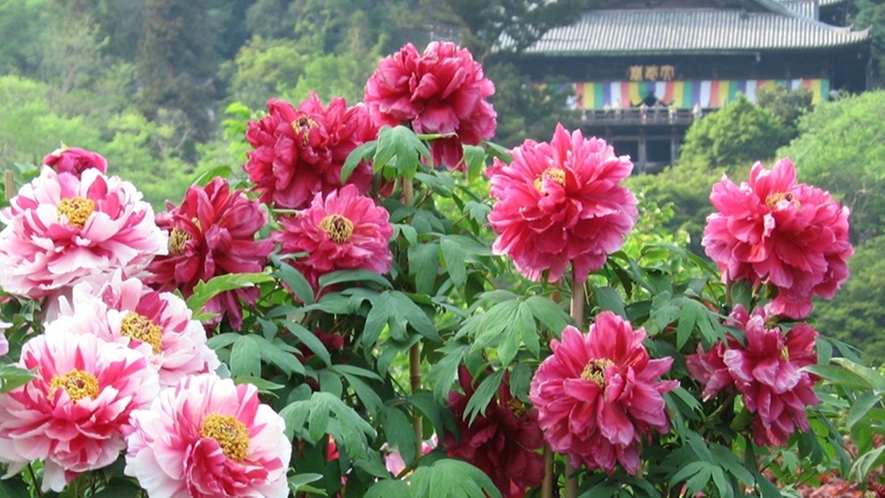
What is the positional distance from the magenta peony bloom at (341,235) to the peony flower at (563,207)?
12 cm

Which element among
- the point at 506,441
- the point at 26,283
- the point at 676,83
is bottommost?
the point at 676,83

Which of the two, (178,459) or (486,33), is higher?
(178,459)

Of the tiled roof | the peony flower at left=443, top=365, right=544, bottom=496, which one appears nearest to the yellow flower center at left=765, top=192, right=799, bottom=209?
the peony flower at left=443, top=365, right=544, bottom=496

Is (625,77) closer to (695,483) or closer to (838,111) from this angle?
(838,111)

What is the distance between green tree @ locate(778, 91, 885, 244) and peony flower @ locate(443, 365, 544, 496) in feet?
37.7

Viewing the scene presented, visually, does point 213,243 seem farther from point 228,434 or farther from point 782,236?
point 782,236

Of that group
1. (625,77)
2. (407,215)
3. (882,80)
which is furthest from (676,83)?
(407,215)

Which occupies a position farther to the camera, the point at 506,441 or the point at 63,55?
the point at 63,55

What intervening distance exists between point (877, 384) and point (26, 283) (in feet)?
1.62

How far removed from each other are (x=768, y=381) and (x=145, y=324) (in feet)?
1.53

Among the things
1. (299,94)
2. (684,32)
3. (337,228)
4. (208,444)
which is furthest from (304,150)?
(684,32)

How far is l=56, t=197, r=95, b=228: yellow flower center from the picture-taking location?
669 mm

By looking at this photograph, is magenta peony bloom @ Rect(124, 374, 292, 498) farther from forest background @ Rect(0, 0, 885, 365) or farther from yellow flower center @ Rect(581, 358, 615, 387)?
forest background @ Rect(0, 0, 885, 365)

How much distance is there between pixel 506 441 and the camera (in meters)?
0.93
